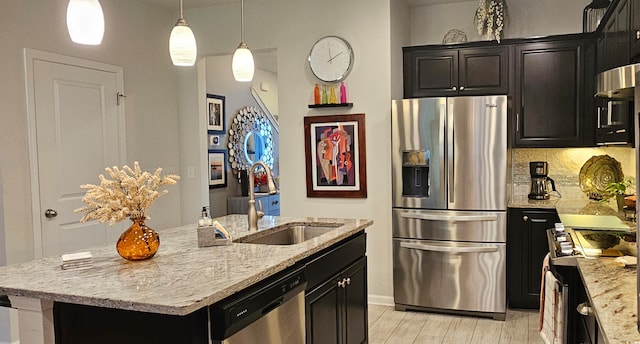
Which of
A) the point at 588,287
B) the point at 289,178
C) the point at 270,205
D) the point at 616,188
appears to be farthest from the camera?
the point at 270,205

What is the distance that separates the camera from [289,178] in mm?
4996

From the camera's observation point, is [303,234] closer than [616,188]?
Yes

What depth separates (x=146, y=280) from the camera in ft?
6.51

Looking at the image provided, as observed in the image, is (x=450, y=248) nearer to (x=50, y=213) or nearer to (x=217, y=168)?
(x=50, y=213)

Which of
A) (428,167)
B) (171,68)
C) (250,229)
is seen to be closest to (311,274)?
(250,229)

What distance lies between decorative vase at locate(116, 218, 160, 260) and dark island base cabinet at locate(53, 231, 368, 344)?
369 mm

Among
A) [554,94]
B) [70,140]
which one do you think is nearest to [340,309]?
[70,140]

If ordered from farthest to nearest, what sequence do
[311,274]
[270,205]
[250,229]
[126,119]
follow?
[270,205]
[126,119]
[250,229]
[311,274]

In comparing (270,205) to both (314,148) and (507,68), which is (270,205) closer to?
(314,148)

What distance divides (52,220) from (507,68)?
3854 millimetres

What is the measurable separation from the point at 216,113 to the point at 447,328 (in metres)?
3.67

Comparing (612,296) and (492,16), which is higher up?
(492,16)

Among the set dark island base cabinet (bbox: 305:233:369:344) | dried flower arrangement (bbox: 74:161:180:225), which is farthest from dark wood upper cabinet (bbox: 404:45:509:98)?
dried flower arrangement (bbox: 74:161:180:225)

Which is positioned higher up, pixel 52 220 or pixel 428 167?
pixel 428 167
